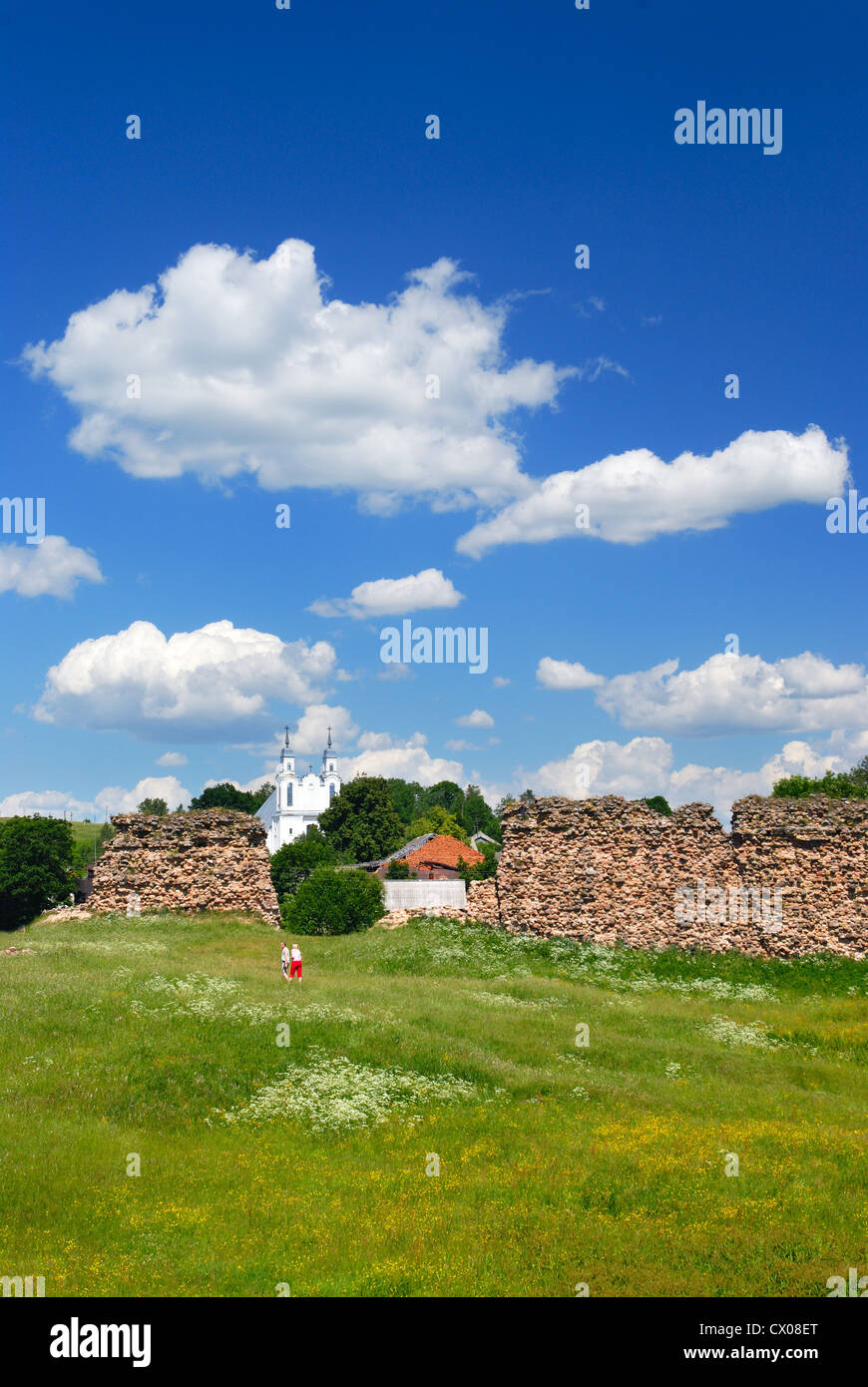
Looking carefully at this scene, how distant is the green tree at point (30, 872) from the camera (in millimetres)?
62000

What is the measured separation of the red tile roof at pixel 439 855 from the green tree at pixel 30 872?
3094 centimetres

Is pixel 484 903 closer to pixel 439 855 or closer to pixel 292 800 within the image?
pixel 439 855

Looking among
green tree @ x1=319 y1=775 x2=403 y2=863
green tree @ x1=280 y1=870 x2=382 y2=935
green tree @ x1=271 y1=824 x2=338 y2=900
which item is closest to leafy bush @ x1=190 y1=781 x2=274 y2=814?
green tree @ x1=319 y1=775 x2=403 y2=863

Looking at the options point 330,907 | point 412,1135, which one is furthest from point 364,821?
point 412,1135

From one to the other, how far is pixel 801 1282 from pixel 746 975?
17942 mm

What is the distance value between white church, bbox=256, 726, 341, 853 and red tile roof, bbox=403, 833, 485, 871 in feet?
120

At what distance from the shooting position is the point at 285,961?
23.6m

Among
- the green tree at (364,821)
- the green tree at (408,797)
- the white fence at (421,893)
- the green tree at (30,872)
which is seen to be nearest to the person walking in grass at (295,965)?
the white fence at (421,893)

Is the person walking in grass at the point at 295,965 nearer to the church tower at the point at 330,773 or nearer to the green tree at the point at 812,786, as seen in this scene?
the green tree at the point at 812,786

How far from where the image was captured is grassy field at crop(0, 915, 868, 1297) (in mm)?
9867

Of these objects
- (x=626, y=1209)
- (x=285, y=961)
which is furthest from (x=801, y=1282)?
(x=285, y=961)
